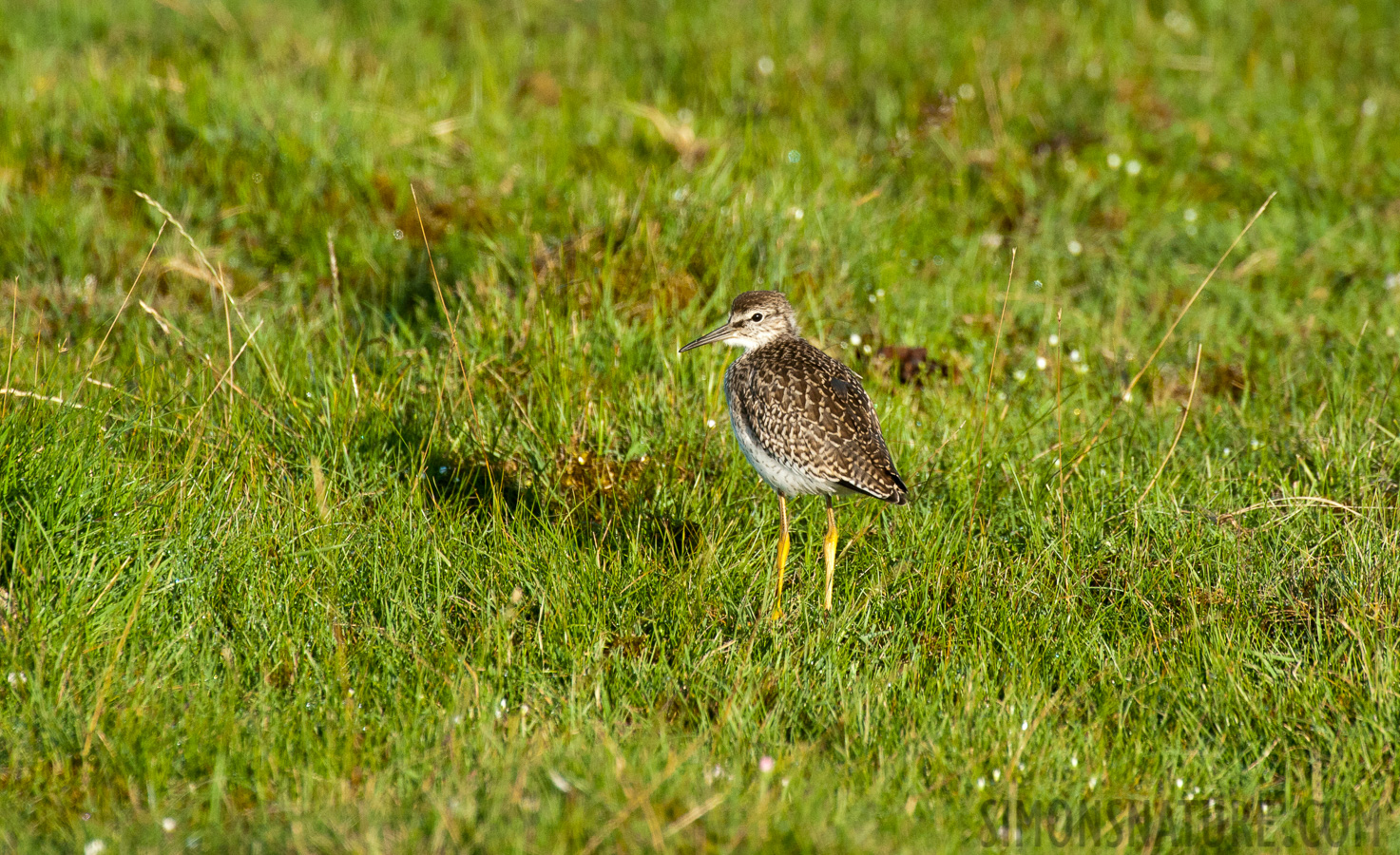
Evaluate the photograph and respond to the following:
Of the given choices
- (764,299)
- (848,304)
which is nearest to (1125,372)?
(848,304)

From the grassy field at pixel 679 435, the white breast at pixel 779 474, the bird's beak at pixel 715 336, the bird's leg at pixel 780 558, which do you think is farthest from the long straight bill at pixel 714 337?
the bird's leg at pixel 780 558

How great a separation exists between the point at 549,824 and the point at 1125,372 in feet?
14.8

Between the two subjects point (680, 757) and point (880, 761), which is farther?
point (880, 761)

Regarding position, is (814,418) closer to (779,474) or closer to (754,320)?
(779,474)

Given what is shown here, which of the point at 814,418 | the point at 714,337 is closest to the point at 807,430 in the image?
the point at 814,418

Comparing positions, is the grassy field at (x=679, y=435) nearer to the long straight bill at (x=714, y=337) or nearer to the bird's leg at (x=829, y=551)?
the bird's leg at (x=829, y=551)

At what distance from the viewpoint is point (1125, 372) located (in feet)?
21.9

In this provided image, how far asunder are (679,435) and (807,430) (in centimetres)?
86

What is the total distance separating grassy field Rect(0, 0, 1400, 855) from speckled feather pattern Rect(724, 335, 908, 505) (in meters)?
0.39

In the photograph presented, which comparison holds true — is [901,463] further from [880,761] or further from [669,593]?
[880,761]

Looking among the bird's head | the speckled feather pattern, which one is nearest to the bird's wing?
the speckled feather pattern

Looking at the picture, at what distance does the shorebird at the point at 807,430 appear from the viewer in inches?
189

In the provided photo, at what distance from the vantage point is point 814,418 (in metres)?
4.95

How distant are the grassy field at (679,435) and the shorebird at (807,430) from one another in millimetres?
321
